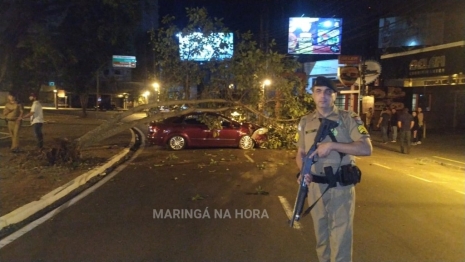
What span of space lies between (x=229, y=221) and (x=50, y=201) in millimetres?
3432

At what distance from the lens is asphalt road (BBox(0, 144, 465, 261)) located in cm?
601

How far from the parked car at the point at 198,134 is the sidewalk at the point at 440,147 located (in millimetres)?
6022

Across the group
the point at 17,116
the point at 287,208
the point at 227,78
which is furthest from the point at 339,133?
the point at 17,116

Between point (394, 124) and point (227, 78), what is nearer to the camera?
point (227, 78)

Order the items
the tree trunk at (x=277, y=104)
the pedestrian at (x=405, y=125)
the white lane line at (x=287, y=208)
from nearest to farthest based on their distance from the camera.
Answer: the white lane line at (x=287, y=208) → the tree trunk at (x=277, y=104) → the pedestrian at (x=405, y=125)

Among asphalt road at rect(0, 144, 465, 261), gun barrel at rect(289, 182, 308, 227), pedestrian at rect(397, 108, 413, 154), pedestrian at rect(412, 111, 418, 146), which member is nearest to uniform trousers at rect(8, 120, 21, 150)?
asphalt road at rect(0, 144, 465, 261)

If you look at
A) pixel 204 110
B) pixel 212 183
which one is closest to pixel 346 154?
pixel 212 183

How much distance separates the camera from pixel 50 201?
28.6ft

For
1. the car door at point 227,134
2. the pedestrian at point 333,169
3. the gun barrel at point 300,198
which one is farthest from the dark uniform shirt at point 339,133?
the car door at point 227,134

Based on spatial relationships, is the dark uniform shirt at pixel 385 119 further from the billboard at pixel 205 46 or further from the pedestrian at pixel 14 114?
the pedestrian at pixel 14 114

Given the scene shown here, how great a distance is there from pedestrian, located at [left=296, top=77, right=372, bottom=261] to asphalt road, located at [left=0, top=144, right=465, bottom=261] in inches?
62.1

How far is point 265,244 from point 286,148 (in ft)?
39.5

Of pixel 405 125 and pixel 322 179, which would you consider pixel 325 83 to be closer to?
pixel 322 179

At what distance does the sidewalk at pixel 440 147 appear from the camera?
1655 centimetres
